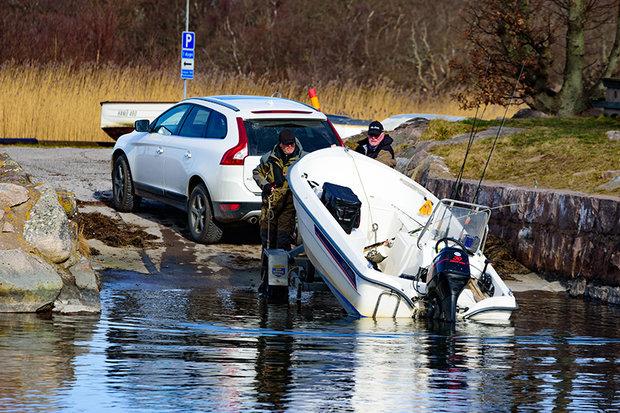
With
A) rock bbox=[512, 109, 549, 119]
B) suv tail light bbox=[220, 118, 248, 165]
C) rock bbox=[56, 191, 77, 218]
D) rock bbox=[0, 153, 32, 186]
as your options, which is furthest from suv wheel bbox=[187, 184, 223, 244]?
rock bbox=[512, 109, 549, 119]

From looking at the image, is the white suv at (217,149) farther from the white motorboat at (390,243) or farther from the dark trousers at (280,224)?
the dark trousers at (280,224)

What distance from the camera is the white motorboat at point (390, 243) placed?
9367 mm

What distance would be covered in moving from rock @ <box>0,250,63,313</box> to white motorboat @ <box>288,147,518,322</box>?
2505mm

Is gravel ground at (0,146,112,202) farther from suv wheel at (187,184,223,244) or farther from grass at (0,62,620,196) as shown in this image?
grass at (0,62,620,196)

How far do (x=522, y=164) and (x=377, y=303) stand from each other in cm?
646

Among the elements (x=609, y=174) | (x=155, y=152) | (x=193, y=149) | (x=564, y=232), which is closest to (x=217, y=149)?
(x=193, y=149)

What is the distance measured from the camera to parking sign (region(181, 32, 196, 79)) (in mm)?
26145

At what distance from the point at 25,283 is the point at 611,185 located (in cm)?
724

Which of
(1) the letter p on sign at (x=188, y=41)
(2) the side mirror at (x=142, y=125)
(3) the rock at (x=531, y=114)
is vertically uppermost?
(1) the letter p on sign at (x=188, y=41)

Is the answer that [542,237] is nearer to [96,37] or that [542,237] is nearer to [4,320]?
[4,320]

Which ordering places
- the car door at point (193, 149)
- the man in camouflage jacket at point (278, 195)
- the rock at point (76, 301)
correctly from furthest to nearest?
the car door at point (193, 149) → the man in camouflage jacket at point (278, 195) → the rock at point (76, 301)

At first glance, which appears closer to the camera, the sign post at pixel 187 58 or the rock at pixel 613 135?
the rock at pixel 613 135

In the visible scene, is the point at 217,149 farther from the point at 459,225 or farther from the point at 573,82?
the point at 573,82

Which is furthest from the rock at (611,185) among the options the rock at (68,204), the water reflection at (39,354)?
the water reflection at (39,354)
